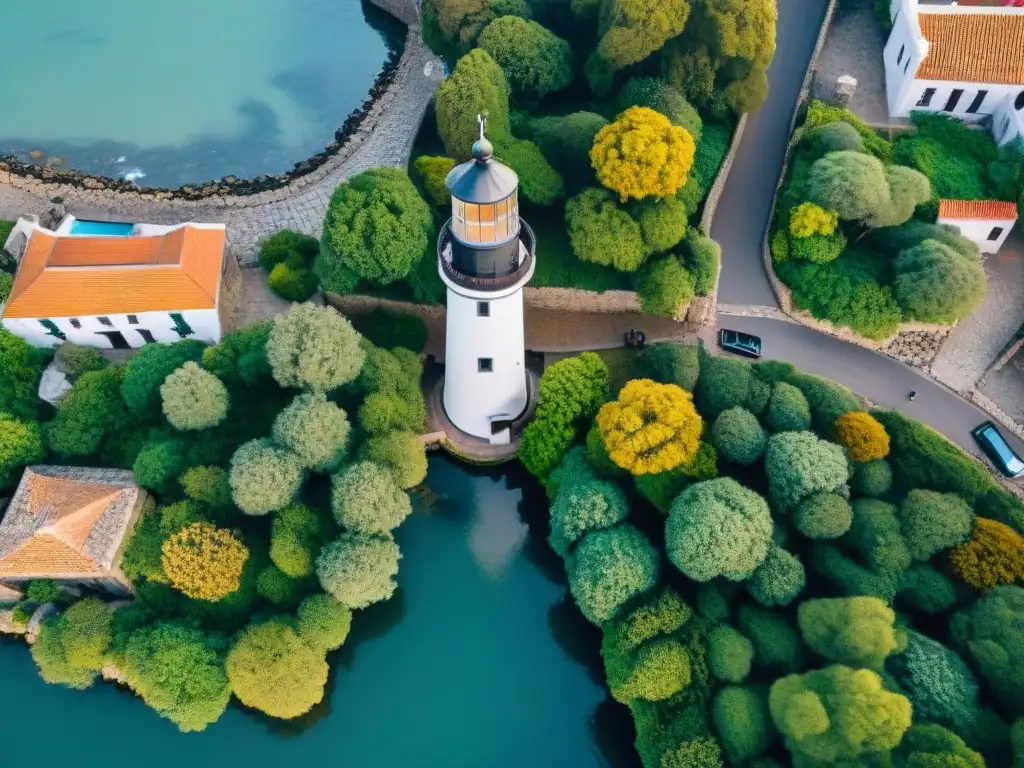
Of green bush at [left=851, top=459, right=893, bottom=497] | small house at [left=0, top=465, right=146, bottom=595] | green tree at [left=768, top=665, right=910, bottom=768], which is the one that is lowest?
small house at [left=0, top=465, right=146, bottom=595]

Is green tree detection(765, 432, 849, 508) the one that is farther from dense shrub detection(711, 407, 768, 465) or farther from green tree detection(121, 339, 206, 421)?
green tree detection(121, 339, 206, 421)

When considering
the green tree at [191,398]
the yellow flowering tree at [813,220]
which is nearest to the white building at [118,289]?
the green tree at [191,398]

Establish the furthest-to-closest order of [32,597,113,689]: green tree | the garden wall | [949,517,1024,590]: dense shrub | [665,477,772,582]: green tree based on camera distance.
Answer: the garden wall < [32,597,113,689]: green tree < [665,477,772,582]: green tree < [949,517,1024,590]: dense shrub

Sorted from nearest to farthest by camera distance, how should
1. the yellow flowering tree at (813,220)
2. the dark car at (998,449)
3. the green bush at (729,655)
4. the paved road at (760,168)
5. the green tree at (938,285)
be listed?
1. the green bush at (729,655)
2. the dark car at (998,449)
3. the green tree at (938,285)
4. the yellow flowering tree at (813,220)
5. the paved road at (760,168)

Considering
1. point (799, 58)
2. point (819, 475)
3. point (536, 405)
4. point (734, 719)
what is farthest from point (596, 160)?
point (734, 719)

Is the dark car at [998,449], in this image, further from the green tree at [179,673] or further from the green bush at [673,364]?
the green tree at [179,673]

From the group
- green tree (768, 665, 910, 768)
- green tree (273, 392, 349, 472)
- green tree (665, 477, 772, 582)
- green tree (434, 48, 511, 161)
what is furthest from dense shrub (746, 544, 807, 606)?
green tree (434, 48, 511, 161)

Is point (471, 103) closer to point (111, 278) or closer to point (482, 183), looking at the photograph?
point (482, 183)
